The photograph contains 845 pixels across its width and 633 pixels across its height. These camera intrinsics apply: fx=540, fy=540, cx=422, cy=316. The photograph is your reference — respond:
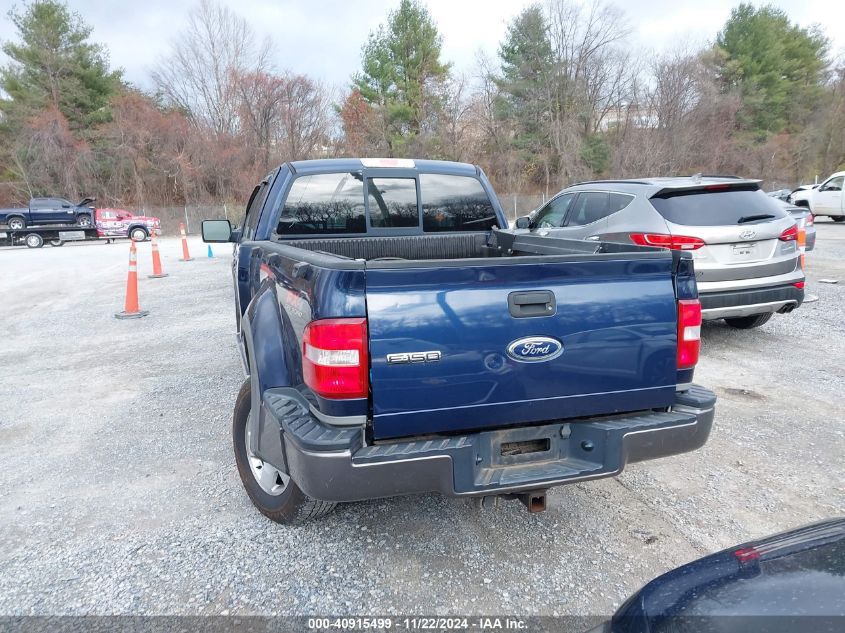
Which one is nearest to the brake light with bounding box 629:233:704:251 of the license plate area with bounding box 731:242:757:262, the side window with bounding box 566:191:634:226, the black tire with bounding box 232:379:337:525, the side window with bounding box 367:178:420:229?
the license plate area with bounding box 731:242:757:262

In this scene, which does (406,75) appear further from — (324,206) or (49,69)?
(324,206)

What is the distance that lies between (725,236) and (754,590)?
16.1 ft

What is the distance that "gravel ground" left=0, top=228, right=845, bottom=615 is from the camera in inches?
93.8

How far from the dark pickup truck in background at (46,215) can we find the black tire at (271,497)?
1002 inches

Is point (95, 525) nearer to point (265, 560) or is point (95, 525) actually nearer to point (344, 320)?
point (265, 560)

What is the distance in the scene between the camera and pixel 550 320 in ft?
7.28

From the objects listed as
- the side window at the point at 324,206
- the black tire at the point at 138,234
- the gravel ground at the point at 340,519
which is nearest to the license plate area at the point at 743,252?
the gravel ground at the point at 340,519

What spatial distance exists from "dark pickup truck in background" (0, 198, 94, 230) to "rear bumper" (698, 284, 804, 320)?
2599 centimetres

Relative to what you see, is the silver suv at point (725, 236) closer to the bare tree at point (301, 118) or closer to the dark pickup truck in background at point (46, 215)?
the dark pickup truck in background at point (46, 215)

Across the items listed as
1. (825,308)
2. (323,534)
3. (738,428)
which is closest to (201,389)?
(323,534)

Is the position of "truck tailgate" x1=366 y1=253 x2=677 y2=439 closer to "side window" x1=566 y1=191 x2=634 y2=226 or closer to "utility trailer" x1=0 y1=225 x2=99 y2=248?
"side window" x1=566 y1=191 x2=634 y2=226

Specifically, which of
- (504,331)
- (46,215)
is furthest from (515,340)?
(46,215)

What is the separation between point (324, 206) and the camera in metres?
4.38

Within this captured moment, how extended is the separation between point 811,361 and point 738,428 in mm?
2180
